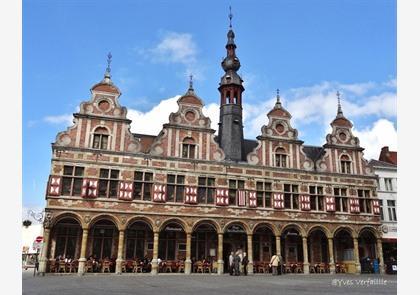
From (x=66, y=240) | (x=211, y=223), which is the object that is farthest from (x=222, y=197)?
(x=66, y=240)

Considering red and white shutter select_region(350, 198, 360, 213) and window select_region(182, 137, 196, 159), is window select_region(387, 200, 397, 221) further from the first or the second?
window select_region(182, 137, 196, 159)

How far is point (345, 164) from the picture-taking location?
28922 millimetres

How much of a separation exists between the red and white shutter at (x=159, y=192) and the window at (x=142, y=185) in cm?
34

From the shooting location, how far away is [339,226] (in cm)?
2680

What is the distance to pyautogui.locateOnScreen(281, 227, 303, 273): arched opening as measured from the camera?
84.9 feet

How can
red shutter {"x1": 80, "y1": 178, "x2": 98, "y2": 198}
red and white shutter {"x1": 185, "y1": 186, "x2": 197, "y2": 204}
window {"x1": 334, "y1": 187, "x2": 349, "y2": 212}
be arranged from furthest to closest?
window {"x1": 334, "y1": 187, "x2": 349, "y2": 212} < red and white shutter {"x1": 185, "y1": 186, "x2": 197, "y2": 204} < red shutter {"x1": 80, "y1": 178, "x2": 98, "y2": 198}

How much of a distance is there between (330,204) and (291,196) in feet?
9.88

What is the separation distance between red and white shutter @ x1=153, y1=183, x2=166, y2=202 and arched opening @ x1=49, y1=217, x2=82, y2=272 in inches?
189

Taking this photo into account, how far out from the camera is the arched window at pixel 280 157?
88.9 feet

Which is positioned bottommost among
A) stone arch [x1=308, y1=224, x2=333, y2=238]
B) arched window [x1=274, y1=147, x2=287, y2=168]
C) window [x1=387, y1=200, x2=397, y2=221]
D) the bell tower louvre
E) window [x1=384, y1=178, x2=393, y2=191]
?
stone arch [x1=308, y1=224, x2=333, y2=238]

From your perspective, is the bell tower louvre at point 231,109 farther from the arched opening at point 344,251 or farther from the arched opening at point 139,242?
the arched opening at point 344,251

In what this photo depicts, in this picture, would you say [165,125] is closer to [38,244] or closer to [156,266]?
[156,266]

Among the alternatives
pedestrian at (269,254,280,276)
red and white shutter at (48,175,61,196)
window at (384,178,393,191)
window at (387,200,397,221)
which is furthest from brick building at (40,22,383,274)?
window at (384,178,393,191)

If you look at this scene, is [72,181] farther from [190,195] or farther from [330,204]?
[330,204]
